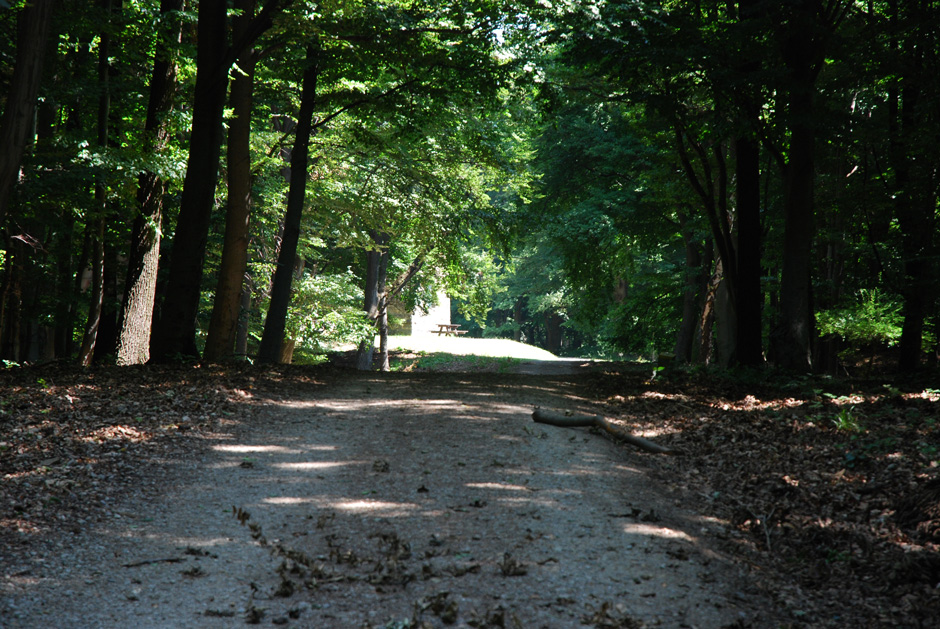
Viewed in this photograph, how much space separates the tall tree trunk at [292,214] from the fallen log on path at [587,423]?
689 centimetres

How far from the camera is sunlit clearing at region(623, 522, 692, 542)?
15.3 feet

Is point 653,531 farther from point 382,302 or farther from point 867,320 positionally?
point 382,302

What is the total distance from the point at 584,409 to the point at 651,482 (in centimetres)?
350

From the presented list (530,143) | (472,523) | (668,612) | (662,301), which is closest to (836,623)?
(668,612)

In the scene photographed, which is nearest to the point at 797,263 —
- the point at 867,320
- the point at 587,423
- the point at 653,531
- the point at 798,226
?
the point at 798,226

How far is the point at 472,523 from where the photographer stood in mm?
4688

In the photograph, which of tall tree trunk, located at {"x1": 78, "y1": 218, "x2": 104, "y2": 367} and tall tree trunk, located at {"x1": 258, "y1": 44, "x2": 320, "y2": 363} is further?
tall tree trunk, located at {"x1": 258, "y1": 44, "x2": 320, "y2": 363}

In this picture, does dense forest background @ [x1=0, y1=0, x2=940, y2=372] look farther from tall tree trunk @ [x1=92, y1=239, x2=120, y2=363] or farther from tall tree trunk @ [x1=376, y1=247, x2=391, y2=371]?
tall tree trunk @ [x1=376, y1=247, x2=391, y2=371]

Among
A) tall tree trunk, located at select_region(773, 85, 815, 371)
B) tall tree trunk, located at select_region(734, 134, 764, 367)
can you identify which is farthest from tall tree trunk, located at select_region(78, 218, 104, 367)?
tall tree trunk, located at select_region(773, 85, 815, 371)

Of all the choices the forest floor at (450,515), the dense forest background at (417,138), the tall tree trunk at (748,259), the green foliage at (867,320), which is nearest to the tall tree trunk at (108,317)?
the dense forest background at (417,138)

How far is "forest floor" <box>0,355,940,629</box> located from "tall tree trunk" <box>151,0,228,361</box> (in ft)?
6.90

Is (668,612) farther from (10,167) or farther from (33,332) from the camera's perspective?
(33,332)

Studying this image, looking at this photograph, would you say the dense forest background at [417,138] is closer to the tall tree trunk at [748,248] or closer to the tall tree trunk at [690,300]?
the tall tree trunk at [748,248]

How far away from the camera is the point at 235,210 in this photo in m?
12.2
